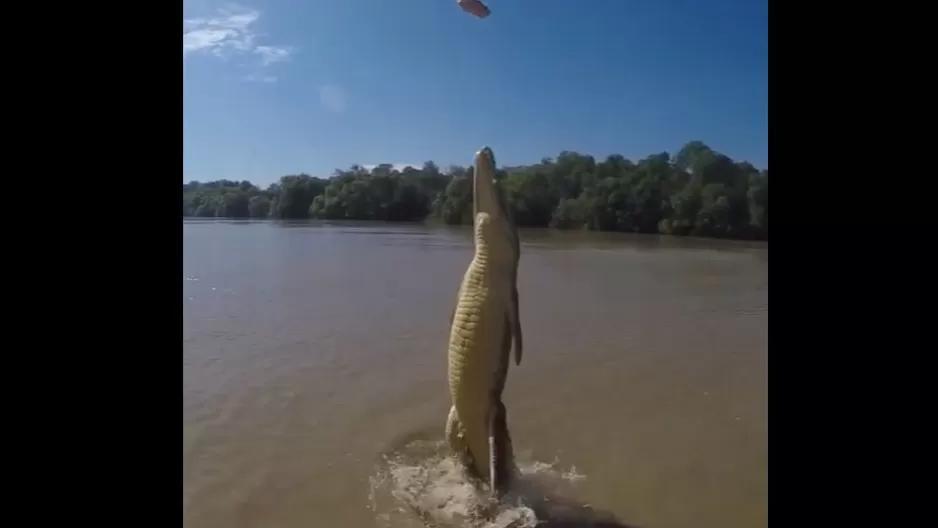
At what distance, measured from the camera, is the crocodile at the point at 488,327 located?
8.10 ft

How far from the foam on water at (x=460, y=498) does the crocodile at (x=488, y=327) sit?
3.9 inches

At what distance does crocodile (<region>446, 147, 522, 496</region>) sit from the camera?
2469 millimetres

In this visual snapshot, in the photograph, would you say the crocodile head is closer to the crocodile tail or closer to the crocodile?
the crocodile

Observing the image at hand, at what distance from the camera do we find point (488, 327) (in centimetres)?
246

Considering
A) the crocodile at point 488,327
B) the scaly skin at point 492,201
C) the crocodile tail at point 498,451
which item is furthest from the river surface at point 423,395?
the scaly skin at point 492,201

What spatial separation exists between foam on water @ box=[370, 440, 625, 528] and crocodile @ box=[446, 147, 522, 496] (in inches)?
3.9

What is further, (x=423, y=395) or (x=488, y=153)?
(x=423, y=395)

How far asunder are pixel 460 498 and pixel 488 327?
2.35ft

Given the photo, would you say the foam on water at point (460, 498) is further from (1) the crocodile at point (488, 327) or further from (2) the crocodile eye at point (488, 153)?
(2) the crocodile eye at point (488, 153)

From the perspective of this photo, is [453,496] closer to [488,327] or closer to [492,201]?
[488,327]

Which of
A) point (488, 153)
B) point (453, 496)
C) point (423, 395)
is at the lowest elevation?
point (453, 496)

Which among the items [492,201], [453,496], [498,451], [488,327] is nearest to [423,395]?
[453,496]

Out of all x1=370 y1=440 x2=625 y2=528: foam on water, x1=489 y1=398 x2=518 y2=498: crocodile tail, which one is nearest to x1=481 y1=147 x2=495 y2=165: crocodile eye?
x1=489 y1=398 x2=518 y2=498: crocodile tail
